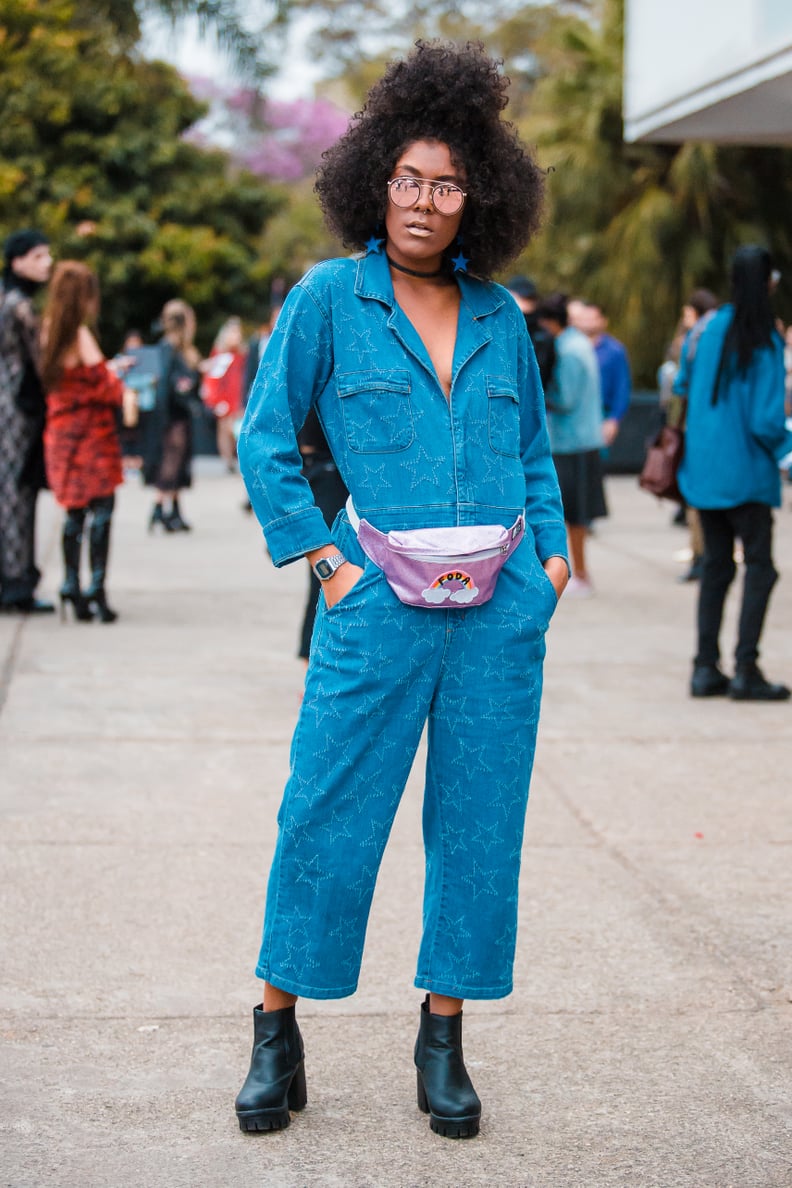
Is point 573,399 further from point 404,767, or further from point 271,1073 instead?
point 271,1073

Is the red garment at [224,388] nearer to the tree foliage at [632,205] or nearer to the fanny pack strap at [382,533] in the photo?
the tree foliage at [632,205]

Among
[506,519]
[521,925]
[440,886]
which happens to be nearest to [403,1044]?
[440,886]

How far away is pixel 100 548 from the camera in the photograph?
903cm

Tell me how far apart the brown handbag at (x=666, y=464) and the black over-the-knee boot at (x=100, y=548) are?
120 inches

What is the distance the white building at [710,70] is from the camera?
937 cm

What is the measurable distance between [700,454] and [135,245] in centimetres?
2040

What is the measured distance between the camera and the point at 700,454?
279 inches

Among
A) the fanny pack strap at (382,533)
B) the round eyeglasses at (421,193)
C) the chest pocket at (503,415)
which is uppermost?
the round eyeglasses at (421,193)

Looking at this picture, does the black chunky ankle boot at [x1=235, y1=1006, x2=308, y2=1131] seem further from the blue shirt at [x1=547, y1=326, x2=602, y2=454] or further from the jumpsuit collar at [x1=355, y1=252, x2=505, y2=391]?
the blue shirt at [x1=547, y1=326, x2=602, y2=454]

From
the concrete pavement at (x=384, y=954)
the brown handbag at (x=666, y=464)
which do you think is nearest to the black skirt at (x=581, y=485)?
the brown handbag at (x=666, y=464)

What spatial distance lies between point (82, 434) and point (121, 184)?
61.4 feet

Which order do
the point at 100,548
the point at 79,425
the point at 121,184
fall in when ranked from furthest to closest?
1. the point at 121,184
2. the point at 100,548
3. the point at 79,425

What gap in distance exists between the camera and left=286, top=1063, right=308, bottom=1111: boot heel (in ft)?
10.6

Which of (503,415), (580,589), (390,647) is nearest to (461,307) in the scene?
(503,415)
